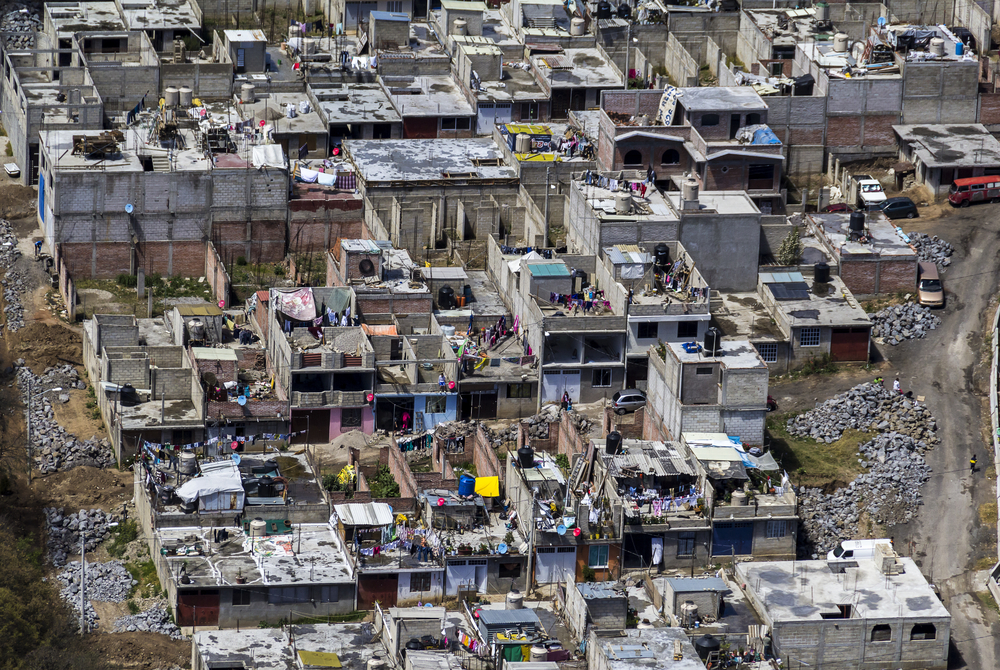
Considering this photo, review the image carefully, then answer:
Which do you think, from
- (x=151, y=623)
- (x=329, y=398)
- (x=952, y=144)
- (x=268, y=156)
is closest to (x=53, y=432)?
(x=329, y=398)

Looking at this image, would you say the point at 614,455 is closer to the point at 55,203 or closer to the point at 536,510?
the point at 536,510

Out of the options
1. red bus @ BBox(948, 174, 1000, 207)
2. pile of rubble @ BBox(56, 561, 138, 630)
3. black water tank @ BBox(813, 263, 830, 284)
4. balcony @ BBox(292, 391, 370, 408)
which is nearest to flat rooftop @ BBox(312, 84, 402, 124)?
black water tank @ BBox(813, 263, 830, 284)

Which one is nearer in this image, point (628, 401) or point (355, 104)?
point (628, 401)

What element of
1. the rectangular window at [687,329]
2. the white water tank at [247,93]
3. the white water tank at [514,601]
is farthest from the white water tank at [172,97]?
the white water tank at [514,601]

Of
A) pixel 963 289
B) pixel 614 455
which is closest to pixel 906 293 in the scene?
pixel 963 289

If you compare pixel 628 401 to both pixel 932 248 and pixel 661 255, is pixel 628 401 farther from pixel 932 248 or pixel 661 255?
pixel 932 248

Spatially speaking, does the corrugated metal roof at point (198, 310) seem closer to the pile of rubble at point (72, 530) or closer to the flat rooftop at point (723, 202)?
the pile of rubble at point (72, 530)

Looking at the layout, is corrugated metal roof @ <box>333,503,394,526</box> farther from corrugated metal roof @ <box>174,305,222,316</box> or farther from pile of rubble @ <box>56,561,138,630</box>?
corrugated metal roof @ <box>174,305,222,316</box>
